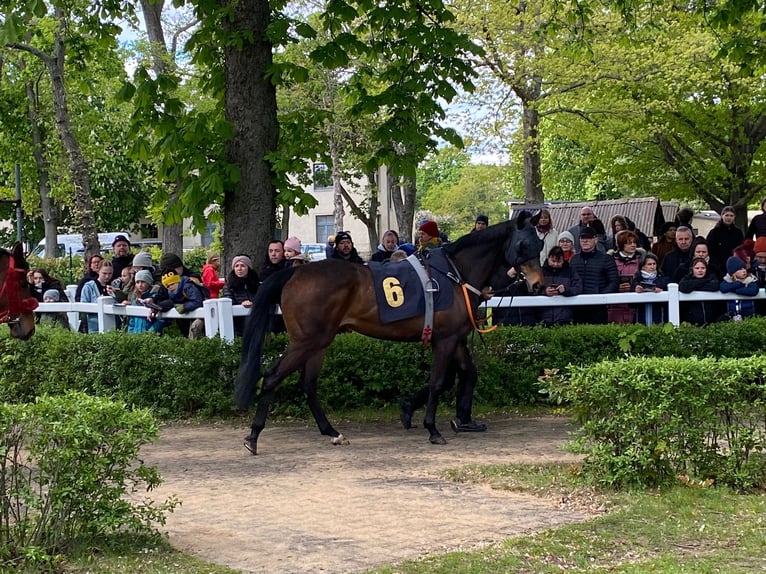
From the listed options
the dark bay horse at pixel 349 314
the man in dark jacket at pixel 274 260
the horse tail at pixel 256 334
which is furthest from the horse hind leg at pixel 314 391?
the man in dark jacket at pixel 274 260

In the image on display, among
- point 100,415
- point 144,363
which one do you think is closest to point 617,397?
point 100,415

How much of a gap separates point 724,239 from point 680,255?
190 centimetres

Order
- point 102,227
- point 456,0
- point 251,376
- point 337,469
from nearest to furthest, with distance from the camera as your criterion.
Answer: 1. point 337,469
2. point 251,376
3. point 456,0
4. point 102,227

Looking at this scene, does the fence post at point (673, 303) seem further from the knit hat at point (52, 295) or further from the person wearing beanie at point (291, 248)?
the knit hat at point (52, 295)

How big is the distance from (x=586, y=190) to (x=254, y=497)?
165ft

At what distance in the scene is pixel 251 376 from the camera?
9.29m

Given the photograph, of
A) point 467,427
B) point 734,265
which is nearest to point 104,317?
point 467,427

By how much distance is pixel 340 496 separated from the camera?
723 cm

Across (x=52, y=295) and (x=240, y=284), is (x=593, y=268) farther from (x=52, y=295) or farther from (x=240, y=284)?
(x=52, y=295)

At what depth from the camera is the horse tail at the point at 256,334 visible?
9281 millimetres

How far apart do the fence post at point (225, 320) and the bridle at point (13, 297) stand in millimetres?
2269

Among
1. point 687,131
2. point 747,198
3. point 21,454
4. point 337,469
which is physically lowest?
point 337,469

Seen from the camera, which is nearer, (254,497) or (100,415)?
(100,415)

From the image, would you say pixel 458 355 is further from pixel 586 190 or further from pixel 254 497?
pixel 586 190
